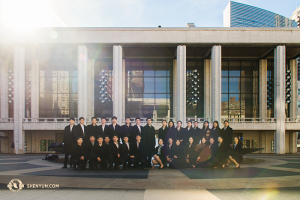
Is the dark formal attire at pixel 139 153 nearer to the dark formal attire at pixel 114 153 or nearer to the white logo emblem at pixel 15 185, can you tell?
the dark formal attire at pixel 114 153

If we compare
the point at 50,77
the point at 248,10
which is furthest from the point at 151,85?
the point at 248,10

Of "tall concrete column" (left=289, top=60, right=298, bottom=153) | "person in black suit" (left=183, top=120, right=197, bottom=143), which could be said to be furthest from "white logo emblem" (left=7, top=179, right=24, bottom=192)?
"tall concrete column" (left=289, top=60, right=298, bottom=153)

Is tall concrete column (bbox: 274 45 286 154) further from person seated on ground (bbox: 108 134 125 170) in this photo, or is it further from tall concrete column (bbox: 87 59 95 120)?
tall concrete column (bbox: 87 59 95 120)

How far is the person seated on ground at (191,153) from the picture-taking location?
1105 cm

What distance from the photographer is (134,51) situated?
28578mm

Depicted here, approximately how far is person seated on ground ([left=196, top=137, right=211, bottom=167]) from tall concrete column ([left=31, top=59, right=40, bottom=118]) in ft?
86.0

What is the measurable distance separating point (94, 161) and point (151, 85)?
74.0ft

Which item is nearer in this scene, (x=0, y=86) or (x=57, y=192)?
(x=57, y=192)

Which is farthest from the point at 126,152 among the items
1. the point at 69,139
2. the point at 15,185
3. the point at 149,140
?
the point at 15,185

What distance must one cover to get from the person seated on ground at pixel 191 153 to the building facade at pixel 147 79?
44.6 feet

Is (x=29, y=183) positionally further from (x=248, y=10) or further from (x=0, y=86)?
(x=248, y=10)

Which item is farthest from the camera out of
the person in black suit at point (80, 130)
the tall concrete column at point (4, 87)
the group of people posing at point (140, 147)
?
the tall concrete column at point (4, 87)

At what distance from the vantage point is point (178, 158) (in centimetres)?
1060

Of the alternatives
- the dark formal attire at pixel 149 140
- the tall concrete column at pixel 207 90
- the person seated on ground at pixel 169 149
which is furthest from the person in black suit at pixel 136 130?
the tall concrete column at pixel 207 90
